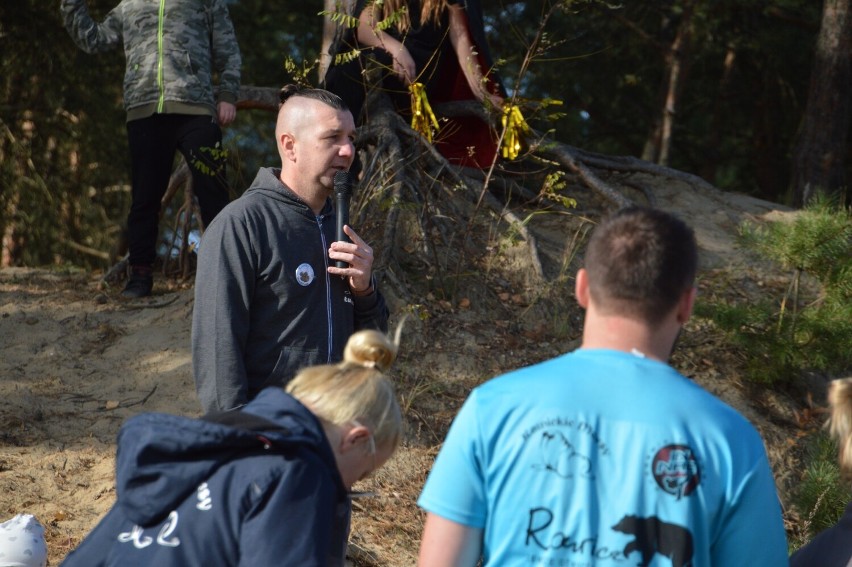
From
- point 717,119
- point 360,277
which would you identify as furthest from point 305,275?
point 717,119

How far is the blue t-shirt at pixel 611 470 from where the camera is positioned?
1995 millimetres

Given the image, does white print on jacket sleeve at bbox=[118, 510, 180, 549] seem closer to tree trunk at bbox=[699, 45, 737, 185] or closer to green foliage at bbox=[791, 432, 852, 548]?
green foliage at bbox=[791, 432, 852, 548]

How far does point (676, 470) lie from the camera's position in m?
1.99

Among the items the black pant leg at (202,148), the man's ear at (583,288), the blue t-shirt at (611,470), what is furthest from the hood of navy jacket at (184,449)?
the black pant leg at (202,148)

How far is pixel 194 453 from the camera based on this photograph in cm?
223

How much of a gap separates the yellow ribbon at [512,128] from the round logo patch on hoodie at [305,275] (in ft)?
10.5

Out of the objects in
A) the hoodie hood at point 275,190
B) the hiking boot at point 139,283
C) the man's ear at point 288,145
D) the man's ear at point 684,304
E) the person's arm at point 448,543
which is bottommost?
the hiking boot at point 139,283

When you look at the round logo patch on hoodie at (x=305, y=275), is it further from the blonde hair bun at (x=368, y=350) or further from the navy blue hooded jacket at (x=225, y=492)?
the navy blue hooded jacket at (x=225, y=492)

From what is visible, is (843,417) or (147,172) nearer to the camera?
(843,417)

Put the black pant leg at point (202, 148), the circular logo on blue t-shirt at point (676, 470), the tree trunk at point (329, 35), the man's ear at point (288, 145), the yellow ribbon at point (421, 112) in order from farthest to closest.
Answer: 1. the tree trunk at point (329, 35)
2. the yellow ribbon at point (421, 112)
3. the black pant leg at point (202, 148)
4. the man's ear at point (288, 145)
5. the circular logo on blue t-shirt at point (676, 470)

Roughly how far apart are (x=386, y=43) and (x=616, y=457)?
4724mm

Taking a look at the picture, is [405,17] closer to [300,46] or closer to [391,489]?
[391,489]

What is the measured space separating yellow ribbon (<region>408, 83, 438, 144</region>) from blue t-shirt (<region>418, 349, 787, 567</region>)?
15.1 ft

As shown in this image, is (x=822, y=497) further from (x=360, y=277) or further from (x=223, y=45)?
(x=223, y=45)
